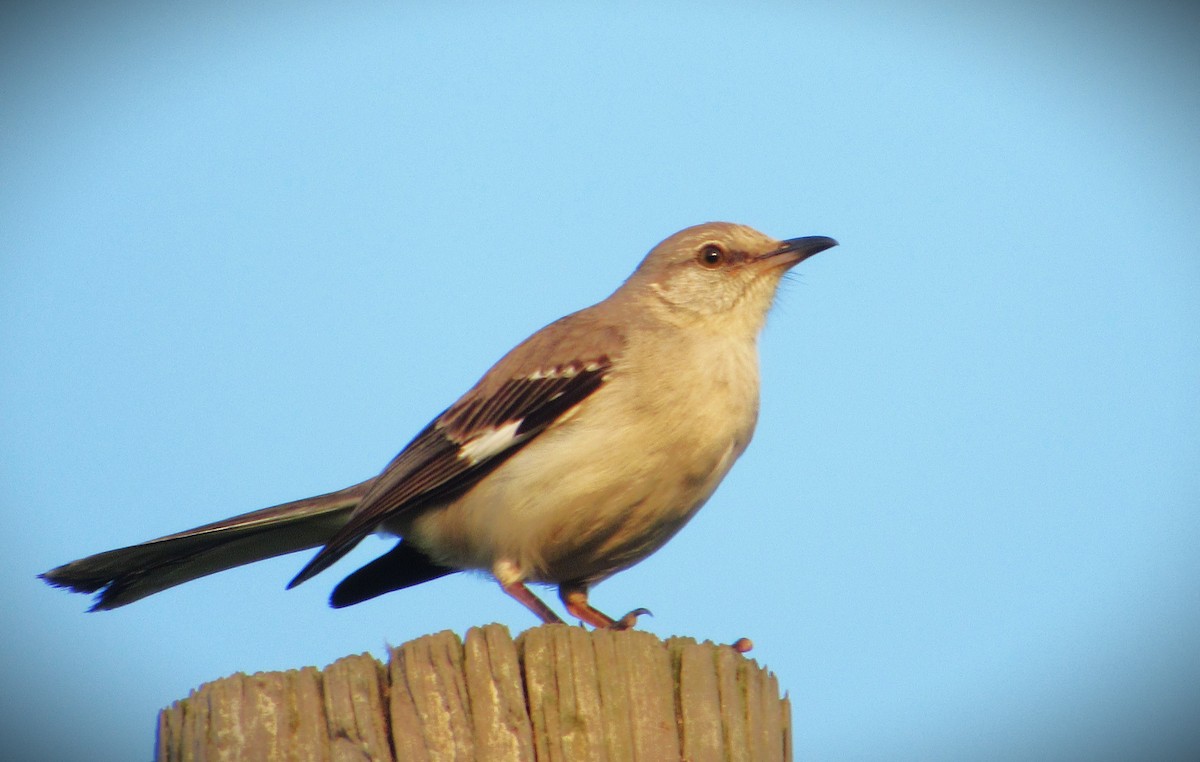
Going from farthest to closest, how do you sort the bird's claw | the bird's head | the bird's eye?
the bird's eye
the bird's head
the bird's claw


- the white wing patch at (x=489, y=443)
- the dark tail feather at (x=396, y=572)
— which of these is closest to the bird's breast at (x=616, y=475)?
the white wing patch at (x=489, y=443)

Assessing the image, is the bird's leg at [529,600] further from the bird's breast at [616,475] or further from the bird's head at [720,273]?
the bird's head at [720,273]

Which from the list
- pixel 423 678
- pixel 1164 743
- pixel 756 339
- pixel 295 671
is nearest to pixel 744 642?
pixel 423 678

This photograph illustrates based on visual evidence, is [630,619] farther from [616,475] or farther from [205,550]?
[205,550]

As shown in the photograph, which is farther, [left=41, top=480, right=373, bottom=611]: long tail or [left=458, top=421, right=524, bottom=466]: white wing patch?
[left=458, top=421, right=524, bottom=466]: white wing patch

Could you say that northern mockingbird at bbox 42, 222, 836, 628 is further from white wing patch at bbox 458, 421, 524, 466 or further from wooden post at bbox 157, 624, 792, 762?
wooden post at bbox 157, 624, 792, 762

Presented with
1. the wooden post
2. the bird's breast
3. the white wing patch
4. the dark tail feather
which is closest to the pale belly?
the bird's breast

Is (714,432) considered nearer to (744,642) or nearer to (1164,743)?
(744,642)
